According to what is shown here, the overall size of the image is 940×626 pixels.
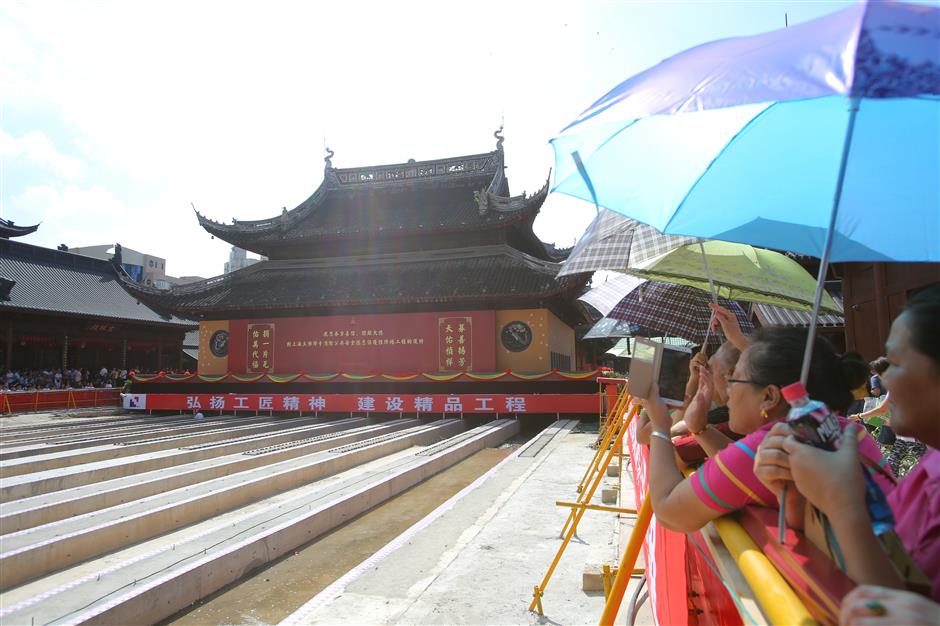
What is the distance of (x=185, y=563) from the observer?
465 cm

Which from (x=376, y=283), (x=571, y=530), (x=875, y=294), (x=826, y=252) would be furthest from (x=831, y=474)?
(x=376, y=283)

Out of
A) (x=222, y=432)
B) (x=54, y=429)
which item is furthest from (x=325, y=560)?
(x=54, y=429)

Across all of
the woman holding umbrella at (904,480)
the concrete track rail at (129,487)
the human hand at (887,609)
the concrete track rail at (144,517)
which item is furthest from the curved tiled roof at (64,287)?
the human hand at (887,609)

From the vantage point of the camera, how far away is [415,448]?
12.2 metres

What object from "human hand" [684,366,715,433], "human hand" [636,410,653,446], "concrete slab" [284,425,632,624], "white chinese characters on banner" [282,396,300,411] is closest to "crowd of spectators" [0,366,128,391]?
"white chinese characters on banner" [282,396,300,411]

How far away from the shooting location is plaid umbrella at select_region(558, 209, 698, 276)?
3668mm

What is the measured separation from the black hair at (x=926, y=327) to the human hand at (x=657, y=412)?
776 mm

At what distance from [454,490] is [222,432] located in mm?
7021

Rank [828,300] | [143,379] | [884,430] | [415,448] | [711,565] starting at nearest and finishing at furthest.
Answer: [711,565], [828,300], [884,430], [415,448], [143,379]

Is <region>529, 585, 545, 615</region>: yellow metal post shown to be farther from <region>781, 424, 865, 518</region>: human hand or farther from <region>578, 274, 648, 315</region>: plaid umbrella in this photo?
<region>781, 424, 865, 518</region>: human hand

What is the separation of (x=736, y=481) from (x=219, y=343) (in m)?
23.4

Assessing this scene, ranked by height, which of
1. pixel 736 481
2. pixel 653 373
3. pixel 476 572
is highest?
pixel 653 373

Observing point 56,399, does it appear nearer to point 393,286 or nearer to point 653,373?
point 393,286

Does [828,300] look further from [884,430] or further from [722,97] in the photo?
[722,97]
